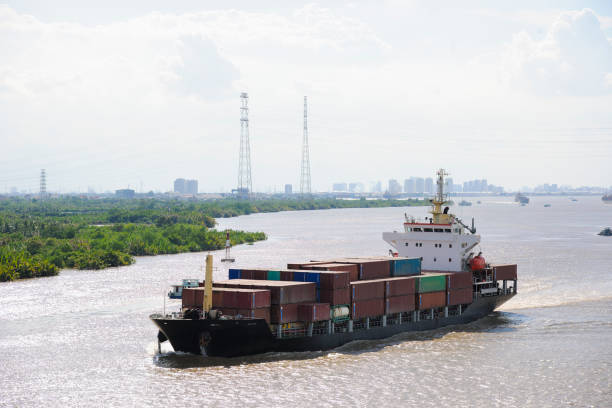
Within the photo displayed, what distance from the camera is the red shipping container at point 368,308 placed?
3569cm

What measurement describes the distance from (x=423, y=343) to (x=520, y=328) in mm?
7600

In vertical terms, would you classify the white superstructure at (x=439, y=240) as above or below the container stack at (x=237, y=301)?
above

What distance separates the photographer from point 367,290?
3628cm

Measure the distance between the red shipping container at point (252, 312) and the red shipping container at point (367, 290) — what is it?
5321 mm

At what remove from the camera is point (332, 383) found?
2920cm

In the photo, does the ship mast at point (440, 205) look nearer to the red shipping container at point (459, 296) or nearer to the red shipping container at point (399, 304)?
the red shipping container at point (459, 296)

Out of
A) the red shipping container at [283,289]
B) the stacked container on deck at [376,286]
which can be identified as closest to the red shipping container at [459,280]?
the stacked container on deck at [376,286]

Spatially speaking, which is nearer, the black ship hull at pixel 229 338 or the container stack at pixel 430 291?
the black ship hull at pixel 229 338

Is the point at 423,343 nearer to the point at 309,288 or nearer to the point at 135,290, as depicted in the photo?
the point at 309,288

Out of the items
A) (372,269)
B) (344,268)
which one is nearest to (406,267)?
(372,269)

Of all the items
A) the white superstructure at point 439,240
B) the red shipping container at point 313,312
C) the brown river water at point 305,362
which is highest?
the white superstructure at point 439,240

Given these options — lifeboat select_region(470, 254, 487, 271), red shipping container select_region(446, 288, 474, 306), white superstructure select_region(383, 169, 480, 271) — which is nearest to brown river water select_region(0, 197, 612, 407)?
red shipping container select_region(446, 288, 474, 306)

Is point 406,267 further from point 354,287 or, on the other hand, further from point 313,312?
point 313,312

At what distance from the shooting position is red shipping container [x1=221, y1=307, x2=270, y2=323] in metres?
31.3
